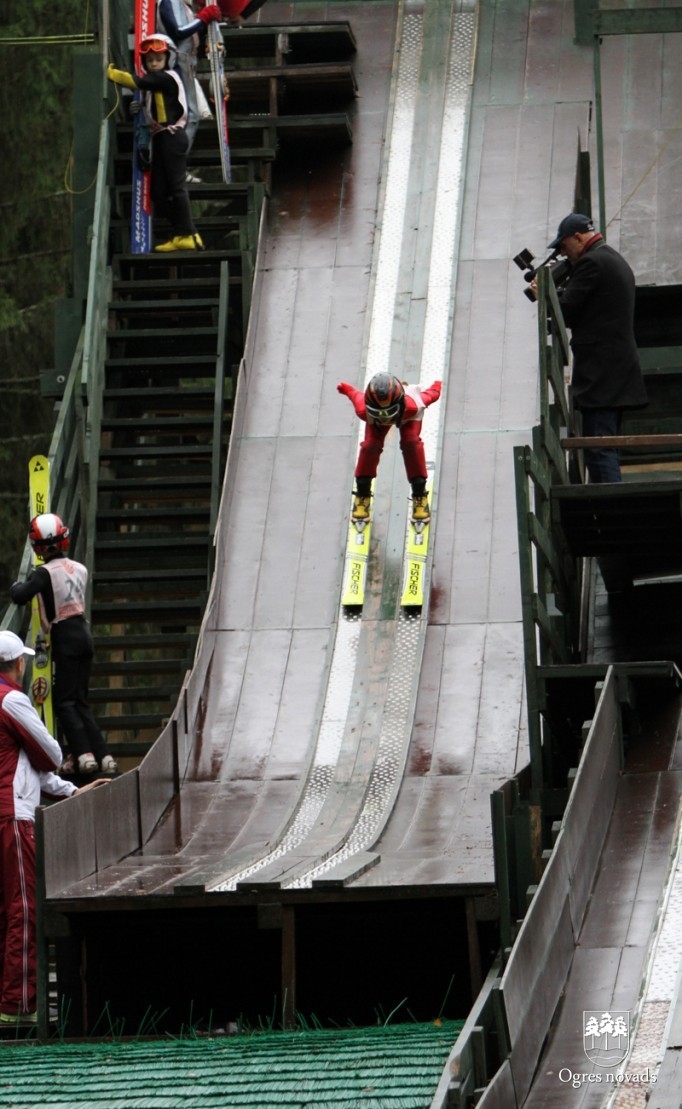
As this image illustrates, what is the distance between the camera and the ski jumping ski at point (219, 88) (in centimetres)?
1566

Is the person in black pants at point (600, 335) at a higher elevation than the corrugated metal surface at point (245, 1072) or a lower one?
higher

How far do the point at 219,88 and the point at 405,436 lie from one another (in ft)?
13.3

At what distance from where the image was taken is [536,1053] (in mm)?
7730

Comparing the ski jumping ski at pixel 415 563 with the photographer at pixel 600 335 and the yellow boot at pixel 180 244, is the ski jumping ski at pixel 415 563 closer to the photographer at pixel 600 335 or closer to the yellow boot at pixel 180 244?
the photographer at pixel 600 335

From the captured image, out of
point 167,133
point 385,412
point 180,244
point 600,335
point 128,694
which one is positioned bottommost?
point 128,694

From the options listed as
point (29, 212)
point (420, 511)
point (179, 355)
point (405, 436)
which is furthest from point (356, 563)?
point (29, 212)

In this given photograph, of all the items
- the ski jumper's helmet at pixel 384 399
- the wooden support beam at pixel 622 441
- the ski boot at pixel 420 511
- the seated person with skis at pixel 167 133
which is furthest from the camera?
the seated person with skis at pixel 167 133

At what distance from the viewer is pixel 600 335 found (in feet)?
39.9

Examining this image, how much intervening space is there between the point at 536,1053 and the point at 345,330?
7854 mm

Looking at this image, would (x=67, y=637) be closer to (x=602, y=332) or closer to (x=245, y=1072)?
(x=602, y=332)

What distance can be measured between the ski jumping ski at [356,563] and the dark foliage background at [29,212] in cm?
1301

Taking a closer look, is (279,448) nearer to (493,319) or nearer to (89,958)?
(493,319)

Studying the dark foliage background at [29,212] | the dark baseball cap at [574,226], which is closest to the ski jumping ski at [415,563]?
the dark baseball cap at [574,226]

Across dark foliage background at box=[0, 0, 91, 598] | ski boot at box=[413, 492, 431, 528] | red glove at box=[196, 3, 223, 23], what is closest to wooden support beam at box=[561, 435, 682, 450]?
ski boot at box=[413, 492, 431, 528]
